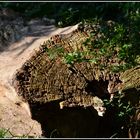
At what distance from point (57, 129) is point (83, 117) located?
13.4 inches

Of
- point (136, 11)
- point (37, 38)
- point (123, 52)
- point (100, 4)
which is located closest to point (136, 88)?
point (123, 52)

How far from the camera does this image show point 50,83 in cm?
483

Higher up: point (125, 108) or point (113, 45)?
point (113, 45)

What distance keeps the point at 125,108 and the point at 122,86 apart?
0.29m

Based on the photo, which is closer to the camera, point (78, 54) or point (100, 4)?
point (78, 54)

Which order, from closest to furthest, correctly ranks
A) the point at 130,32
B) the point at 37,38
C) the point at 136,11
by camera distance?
the point at 37,38, the point at 130,32, the point at 136,11

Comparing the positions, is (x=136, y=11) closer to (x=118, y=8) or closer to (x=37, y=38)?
(x=118, y=8)

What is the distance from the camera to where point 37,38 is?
223 inches

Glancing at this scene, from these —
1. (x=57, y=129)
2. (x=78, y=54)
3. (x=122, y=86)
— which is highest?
(x=78, y=54)

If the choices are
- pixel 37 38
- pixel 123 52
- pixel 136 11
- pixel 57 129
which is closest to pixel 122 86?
pixel 123 52

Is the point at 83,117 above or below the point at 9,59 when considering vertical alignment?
below

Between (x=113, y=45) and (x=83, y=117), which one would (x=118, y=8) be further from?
(x=83, y=117)

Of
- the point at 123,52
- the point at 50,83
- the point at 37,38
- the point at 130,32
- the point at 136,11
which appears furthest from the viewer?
the point at 136,11

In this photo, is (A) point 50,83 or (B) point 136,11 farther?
(B) point 136,11
